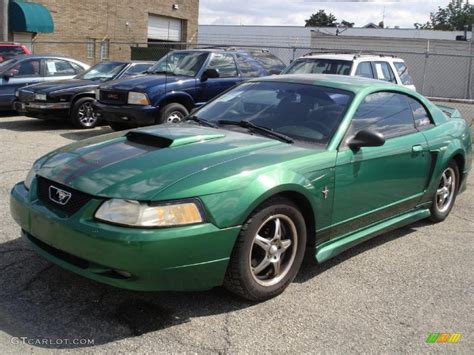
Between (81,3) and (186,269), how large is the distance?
26.4m

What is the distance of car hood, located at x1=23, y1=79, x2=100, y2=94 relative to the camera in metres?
11.0

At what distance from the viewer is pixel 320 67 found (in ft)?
35.4

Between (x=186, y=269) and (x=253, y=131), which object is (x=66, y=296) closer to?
(x=186, y=269)

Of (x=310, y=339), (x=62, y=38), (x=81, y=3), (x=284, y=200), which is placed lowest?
(x=310, y=339)

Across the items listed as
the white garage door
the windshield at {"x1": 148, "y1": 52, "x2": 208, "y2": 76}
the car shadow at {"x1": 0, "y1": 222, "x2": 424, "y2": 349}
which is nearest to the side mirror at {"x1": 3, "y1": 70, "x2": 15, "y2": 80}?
the windshield at {"x1": 148, "y1": 52, "x2": 208, "y2": 76}

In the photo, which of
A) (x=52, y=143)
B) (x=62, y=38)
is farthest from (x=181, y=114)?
(x=62, y=38)

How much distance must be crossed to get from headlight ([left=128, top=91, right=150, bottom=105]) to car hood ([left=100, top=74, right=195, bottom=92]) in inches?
3.7

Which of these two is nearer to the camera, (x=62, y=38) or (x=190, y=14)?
(x=62, y=38)

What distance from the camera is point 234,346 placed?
3.13 meters

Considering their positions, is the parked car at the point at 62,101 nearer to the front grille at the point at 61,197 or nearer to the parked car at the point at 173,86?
the parked car at the point at 173,86

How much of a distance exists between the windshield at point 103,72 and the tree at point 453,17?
272 ft

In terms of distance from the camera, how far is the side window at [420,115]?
17.1 ft

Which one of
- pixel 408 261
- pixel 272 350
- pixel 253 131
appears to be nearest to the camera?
pixel 272 350

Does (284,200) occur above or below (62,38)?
below
